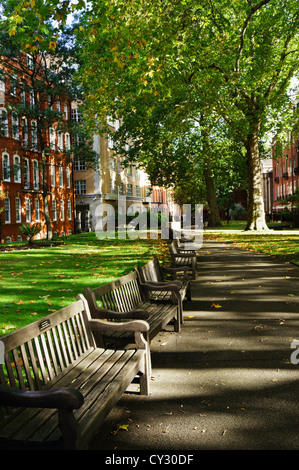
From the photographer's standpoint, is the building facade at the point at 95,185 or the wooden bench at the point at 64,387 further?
the building facade at the point at 95,185

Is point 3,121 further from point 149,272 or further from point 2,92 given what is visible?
point 149,272

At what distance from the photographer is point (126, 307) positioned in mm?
6020

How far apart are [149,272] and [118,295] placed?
2029 millimetres

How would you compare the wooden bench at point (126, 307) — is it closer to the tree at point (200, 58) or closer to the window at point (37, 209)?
the tree at point (200, 58)

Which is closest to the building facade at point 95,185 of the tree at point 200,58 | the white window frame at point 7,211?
the white window frame at point 7,211

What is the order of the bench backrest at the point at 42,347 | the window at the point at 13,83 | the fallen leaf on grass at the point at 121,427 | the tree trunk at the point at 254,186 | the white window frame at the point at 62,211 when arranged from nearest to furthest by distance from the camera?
the bench backrest at the point at 42,347 < the fallen leaf on grass at the point at 121,427 < the tree trunk at the point at 254,186 < the window at the point at 13,83 < the white window frame at the point at 62,211

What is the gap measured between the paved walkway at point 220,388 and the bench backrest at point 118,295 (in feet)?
2.16

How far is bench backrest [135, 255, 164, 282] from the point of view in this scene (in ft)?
23.2

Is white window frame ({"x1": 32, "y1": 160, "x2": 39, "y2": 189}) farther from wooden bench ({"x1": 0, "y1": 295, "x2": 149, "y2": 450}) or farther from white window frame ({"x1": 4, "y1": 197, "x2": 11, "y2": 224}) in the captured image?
wooden bench ({"x1": 0, "y1": 295, "x2": 149, "y2": 450})

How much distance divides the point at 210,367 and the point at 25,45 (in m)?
8.21

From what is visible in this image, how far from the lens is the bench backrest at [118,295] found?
15.9 feet

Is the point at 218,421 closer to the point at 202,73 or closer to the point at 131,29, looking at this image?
the point at 131,29

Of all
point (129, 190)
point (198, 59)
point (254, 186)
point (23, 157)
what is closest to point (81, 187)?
point (129, 190)

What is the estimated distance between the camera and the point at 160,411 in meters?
3.79
